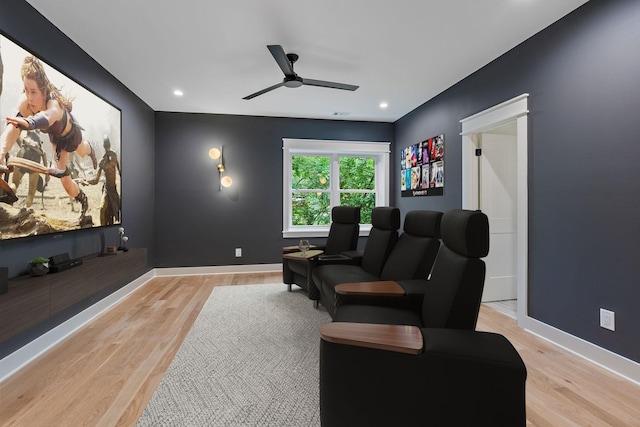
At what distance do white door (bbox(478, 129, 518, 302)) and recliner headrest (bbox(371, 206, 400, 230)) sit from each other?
1324 mm

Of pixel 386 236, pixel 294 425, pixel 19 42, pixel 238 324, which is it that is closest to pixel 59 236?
pixel 19 42

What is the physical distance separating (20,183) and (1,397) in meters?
1.35

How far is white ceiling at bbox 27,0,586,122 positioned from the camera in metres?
2.36

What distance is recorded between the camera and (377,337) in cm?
127

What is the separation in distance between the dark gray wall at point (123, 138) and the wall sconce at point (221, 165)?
91 cm

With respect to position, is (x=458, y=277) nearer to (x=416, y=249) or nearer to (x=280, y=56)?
(x=416, y=249)

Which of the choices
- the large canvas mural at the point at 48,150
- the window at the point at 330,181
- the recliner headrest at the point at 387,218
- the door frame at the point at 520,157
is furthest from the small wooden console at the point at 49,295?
the door frame at the point at 520,157

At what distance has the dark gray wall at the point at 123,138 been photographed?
220 cm

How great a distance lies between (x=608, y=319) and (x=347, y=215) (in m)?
2.59

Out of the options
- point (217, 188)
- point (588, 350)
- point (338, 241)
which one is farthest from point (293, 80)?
point (588, 350)

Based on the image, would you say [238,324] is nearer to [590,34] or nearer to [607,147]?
[607,147]

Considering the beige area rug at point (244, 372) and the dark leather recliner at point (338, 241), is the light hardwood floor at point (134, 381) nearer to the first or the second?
the beige area rug at point (244, 372)

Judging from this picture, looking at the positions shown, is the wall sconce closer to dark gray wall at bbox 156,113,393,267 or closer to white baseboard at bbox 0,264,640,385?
dark gray wall at bbox 156,113,393,267

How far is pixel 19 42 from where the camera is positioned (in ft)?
6.99
